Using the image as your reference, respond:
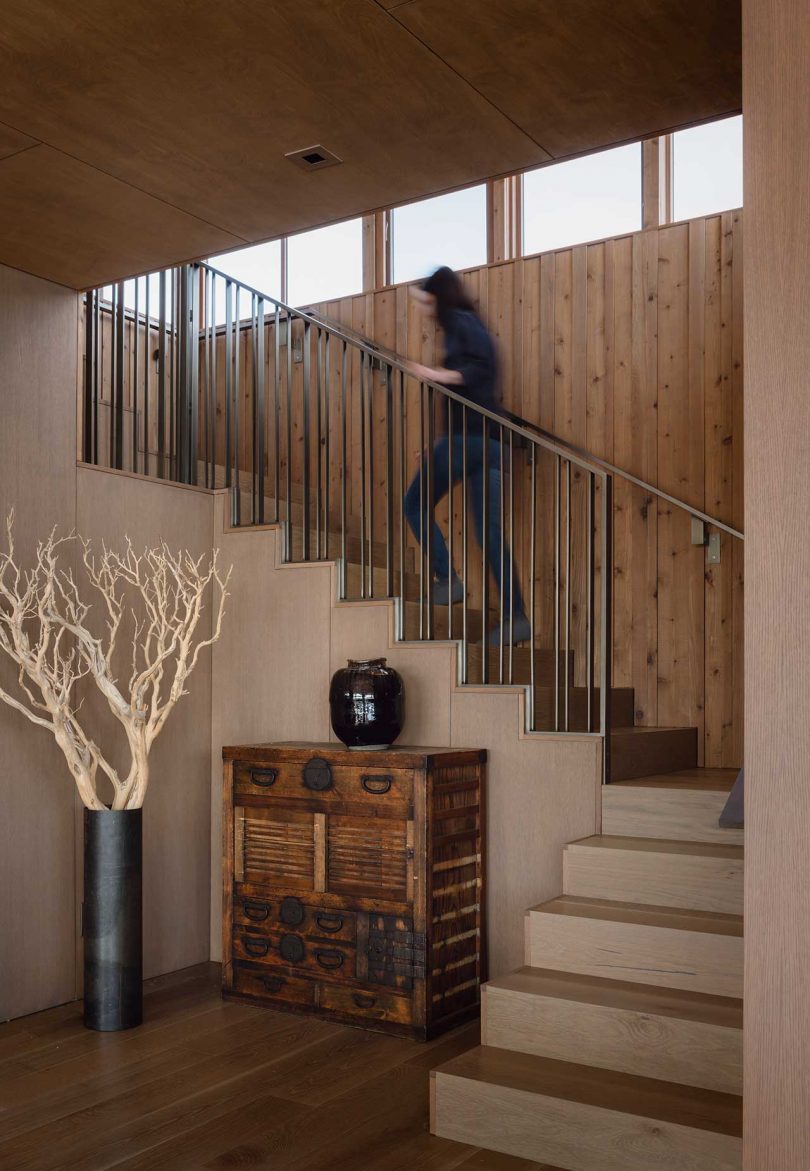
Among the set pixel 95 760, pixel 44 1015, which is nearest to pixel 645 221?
pixel 95 760

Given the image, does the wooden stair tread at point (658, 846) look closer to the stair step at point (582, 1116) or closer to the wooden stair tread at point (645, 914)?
the wooden stair tread at point (645, 914)

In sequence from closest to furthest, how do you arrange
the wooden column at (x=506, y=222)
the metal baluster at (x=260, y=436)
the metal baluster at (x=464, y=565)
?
the metal baluster at (x=464, y=565) < the metal baluster at (x=260, y=436) < the wooden column at (x=506, y=222)

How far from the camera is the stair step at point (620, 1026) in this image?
2693 millimetres

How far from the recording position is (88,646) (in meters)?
3.73

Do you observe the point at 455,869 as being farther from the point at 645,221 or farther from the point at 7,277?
the point at 645,221

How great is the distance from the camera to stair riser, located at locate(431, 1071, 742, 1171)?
245cm

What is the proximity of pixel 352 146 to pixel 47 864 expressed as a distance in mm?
2660

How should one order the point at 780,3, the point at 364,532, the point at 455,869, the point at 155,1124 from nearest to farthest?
the point at 780,3 < the point at 155,1124 < the point at 455,869 < the point at 364,532

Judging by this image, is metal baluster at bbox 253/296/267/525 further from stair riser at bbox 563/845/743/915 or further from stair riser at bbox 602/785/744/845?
stair riser at bbox 563/845/743/915

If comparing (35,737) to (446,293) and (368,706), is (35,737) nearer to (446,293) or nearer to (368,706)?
(368,706)

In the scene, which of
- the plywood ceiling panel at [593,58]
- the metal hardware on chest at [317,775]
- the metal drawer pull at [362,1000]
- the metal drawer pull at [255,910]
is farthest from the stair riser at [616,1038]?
the plywood ceiling panel at [593,58]

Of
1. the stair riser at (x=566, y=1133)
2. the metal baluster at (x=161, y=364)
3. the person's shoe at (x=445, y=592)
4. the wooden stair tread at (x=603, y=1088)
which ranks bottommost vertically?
the stair riser at (x=566, y=1133)

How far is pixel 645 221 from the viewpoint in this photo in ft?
16.7

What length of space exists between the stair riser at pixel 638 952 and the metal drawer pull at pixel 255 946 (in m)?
1.09
